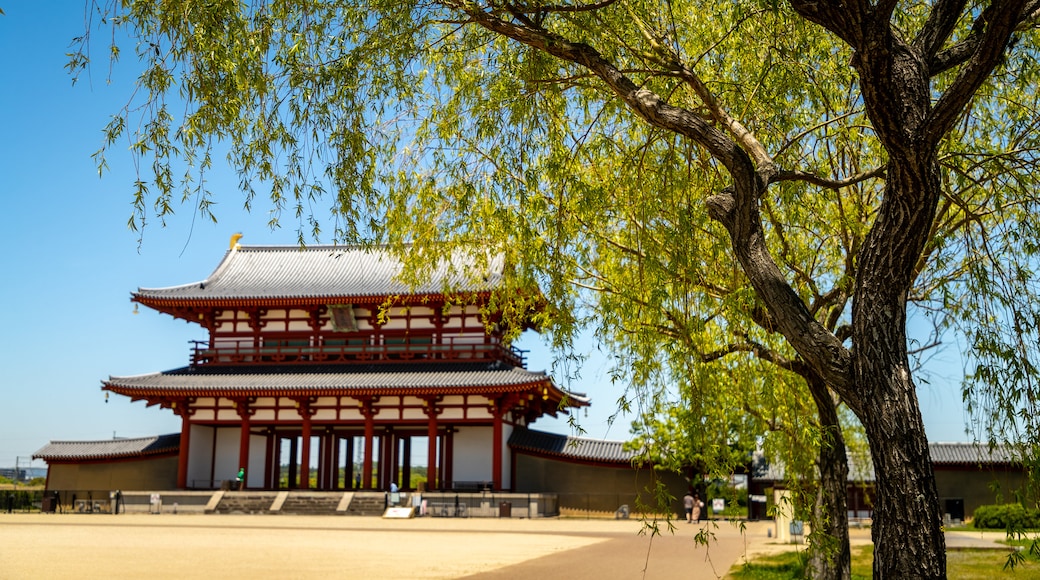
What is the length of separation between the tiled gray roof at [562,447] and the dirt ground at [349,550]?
5.97m

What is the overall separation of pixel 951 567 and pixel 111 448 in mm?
30420

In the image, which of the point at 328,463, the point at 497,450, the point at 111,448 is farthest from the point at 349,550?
the point at 111,448

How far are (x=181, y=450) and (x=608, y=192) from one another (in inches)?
1079

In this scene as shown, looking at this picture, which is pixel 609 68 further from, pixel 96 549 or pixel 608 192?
pixel 96 549

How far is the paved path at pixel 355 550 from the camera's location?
11.9m

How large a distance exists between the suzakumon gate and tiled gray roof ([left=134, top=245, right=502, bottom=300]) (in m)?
0.10

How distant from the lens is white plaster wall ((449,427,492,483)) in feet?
99.6

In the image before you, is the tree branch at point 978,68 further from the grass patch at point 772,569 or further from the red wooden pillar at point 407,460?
the red wooden pillar at point 407,460

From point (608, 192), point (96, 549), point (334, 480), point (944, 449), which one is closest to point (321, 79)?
point (608, 192)

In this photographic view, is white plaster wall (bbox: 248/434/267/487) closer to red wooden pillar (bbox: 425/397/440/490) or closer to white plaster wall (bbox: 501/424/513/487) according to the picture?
red wooden pillar (bbox: 425/397/440/490)

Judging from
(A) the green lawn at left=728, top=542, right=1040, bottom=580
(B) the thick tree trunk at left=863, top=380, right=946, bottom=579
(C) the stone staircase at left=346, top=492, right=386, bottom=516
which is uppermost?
(B) the thick tree trunk at left=863, top=380, right=946, bottom=579

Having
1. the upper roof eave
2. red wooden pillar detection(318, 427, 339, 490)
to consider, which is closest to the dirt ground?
red wooden pillar detection(318, 427, 339, 490)

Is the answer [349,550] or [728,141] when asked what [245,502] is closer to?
[349,550]

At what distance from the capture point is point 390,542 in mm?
17578
